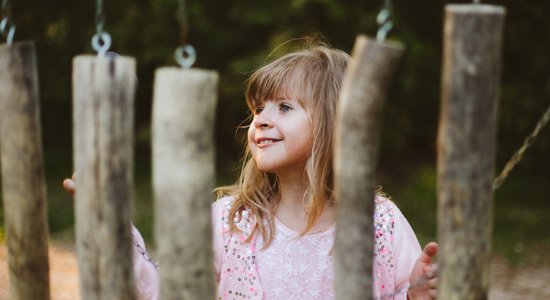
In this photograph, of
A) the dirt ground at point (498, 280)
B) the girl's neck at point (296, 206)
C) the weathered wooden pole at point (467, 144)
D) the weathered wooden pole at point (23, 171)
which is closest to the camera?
the weathered wooden pole at point (467, 144)

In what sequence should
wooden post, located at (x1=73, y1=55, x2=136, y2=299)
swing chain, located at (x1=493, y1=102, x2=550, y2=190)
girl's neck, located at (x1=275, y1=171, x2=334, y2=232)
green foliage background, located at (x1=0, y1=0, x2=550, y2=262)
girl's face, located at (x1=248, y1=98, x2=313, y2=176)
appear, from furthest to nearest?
green foliage background, located at (x1=0, y1=0, x2=550, y2=262)
girl's neck, located at (x1=275, y1=171, x2=334, y2=232)
girl's face, located at (x1=248, y1=98, x2=313, y2=176)
swing chain, located at (x1=493, y1=102, x2=550, y2=190)
wooden post, located at (x1=73, y1=55, x2=136, y2=299)

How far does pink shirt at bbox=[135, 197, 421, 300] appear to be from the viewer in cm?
292

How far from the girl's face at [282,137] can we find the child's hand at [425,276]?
28.4 inches

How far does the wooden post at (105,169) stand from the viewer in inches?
63.0

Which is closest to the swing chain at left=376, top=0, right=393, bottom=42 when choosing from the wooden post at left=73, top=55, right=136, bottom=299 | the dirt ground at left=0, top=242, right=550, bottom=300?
the wooden post at left=73, top=55, right=136, bottom=299

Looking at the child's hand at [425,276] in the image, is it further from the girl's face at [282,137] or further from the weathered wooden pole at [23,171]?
the weathered wooden pole at [23,171]

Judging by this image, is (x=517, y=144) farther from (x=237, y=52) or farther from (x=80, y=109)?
(x=80, y=109)

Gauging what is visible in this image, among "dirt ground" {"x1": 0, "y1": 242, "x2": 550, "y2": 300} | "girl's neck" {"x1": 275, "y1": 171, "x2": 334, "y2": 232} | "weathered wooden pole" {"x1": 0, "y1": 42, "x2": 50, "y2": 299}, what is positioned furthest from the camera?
"dirt ground" {"x1": 0, "y1": 242, "x2": 550, "y2": 300}

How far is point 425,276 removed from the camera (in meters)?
2.44

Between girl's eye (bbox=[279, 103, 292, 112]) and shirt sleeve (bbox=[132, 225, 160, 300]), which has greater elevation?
girl's eye (bbox=[279, 103, 292, 112])

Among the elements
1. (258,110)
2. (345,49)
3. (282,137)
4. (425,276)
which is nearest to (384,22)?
(425,276)

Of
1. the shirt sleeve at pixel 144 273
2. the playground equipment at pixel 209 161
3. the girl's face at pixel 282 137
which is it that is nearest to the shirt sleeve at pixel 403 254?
the girl's face at pixel 282 137

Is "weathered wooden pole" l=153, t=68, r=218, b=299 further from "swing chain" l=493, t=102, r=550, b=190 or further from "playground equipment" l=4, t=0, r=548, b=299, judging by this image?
"swing chain" l=493, t=102, r=550, b=190

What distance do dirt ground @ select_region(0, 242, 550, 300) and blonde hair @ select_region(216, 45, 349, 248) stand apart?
2719 millimetres
